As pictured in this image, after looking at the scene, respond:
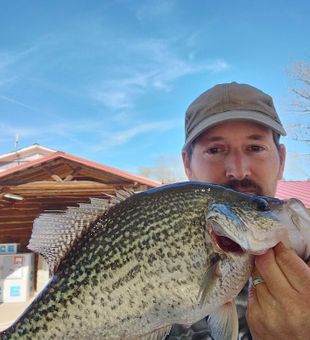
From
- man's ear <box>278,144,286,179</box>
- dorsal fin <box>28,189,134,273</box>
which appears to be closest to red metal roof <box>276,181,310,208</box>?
man's ear <box>278,144,286,179</box>

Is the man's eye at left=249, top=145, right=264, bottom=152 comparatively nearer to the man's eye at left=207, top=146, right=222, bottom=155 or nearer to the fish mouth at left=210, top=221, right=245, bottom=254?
the man's eye at left=207, top=146, right=222, bottom=155

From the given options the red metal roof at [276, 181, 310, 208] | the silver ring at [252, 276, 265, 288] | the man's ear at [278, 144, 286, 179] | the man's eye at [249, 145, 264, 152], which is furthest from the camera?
the red metal roof at [276, 181, 310, 208]

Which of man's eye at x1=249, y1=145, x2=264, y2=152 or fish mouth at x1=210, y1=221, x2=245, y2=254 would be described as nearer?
fish mouth at x1=210, y1=221, x2=245, y2=254

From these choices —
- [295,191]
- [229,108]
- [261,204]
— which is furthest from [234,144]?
[295,191]

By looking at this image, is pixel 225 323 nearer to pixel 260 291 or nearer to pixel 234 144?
pixel 260 291

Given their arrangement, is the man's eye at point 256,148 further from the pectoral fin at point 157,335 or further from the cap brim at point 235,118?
the pectoral fin at point 157,335

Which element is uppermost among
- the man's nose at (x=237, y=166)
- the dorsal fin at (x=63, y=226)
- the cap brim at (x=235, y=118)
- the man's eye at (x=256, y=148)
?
the cap brim at (x=235, y=118)

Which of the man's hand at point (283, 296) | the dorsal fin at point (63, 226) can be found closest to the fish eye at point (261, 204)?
the man's hand at point (283, 296)
